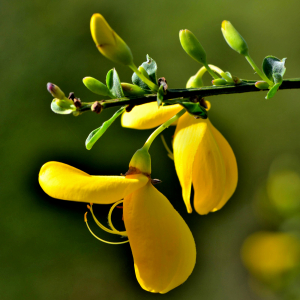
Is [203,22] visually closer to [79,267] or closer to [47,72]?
[47,72]

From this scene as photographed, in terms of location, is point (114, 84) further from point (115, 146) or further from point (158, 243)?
point (115, 146)

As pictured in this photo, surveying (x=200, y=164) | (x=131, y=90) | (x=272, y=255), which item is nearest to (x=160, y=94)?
(x=131, y=90)

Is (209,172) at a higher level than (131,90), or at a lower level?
lower

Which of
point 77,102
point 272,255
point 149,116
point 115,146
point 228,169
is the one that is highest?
point 77,102

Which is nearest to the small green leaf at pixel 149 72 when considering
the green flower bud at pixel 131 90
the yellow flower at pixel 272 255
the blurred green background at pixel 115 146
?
the green flower bud at pixel 131 90

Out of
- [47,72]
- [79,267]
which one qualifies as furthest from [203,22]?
[79,267]

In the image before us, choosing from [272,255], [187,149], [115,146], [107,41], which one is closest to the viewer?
[107,41]
